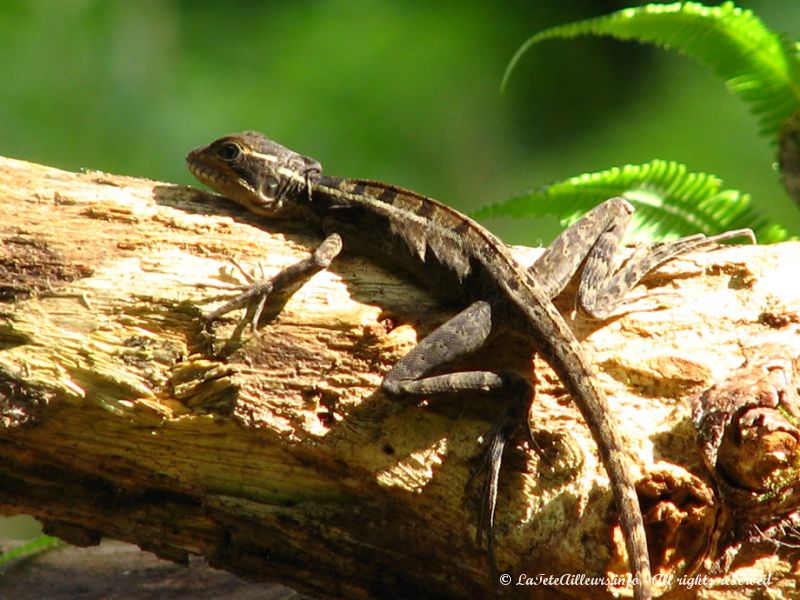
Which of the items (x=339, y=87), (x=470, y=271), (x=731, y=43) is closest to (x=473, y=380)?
(x=470, y=271)

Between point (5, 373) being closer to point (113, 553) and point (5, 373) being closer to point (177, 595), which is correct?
point (177, 595)

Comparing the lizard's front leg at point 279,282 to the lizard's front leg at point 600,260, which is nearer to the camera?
the lizard's front leg at point 279,282

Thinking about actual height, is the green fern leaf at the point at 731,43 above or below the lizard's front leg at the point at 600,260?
above

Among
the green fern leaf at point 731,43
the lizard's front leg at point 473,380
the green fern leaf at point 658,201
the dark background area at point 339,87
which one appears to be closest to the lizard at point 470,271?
the lizard's front leg at point 473,380

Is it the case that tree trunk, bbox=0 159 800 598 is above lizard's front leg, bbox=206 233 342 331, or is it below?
below

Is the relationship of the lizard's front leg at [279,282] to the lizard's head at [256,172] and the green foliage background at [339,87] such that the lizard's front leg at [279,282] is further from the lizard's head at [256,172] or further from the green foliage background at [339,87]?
the green foliage background at [339,87]

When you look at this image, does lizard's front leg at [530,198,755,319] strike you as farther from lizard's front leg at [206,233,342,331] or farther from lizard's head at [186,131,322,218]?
lizard's head at [186,131,322,218]

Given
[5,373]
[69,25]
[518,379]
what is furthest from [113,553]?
[69,25]

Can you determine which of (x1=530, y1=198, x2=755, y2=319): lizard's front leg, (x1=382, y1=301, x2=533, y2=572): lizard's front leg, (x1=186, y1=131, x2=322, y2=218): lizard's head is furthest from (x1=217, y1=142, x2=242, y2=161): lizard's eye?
(x1=530, y1=198, x2=755, y2=319): lizard's front leg
